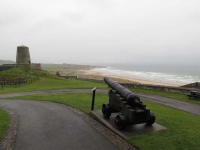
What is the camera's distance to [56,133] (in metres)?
6.78

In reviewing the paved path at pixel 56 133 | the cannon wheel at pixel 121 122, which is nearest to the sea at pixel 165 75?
the paved path at pixel 56 133

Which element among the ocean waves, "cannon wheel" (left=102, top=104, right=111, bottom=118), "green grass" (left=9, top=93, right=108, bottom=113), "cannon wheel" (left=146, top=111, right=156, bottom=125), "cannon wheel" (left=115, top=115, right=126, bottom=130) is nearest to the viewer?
"cannon wheel" (left=115, top=115, right=126, bottom=130)

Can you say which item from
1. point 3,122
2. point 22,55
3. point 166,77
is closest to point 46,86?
point 3,122

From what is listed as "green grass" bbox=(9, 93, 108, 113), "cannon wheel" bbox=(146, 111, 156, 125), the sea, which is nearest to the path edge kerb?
"green grass" bbox=(9, 93, 108, 113)

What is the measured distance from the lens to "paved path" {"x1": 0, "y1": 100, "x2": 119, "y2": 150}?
18.8 ft

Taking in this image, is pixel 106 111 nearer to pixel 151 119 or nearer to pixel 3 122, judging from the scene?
pixel 151 119

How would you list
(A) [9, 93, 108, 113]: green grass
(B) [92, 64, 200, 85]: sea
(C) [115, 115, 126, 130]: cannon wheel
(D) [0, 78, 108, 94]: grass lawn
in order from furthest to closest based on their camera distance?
(B) [92, 64, 200, 85]: sea, (D) [0, 78, 108, 94]: grass lawn, (A) [9, 93, 108, 113]: green grass, (C) [115, 115, 126, 130]: cannon wheel

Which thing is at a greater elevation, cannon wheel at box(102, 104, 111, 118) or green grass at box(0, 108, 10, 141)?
cannon wheel at box(102, 104, 111, 118)

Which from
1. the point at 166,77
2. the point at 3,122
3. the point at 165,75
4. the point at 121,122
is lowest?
the point at 3,122

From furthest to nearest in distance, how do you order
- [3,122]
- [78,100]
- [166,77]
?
[166,77], [78,100], [3,122]

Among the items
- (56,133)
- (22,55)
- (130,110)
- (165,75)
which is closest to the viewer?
(130,110)

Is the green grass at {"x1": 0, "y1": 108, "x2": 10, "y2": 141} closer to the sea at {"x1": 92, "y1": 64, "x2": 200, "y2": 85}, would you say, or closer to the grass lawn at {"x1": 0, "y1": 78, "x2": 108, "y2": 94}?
the grass lawn at {"x1": 0, "y1": 78, "x2": 108, "y2": 94}

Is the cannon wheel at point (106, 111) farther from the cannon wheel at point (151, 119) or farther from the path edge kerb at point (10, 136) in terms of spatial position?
the path edge kerb at point (10, 136)

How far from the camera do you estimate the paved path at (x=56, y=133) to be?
18.8 feet
